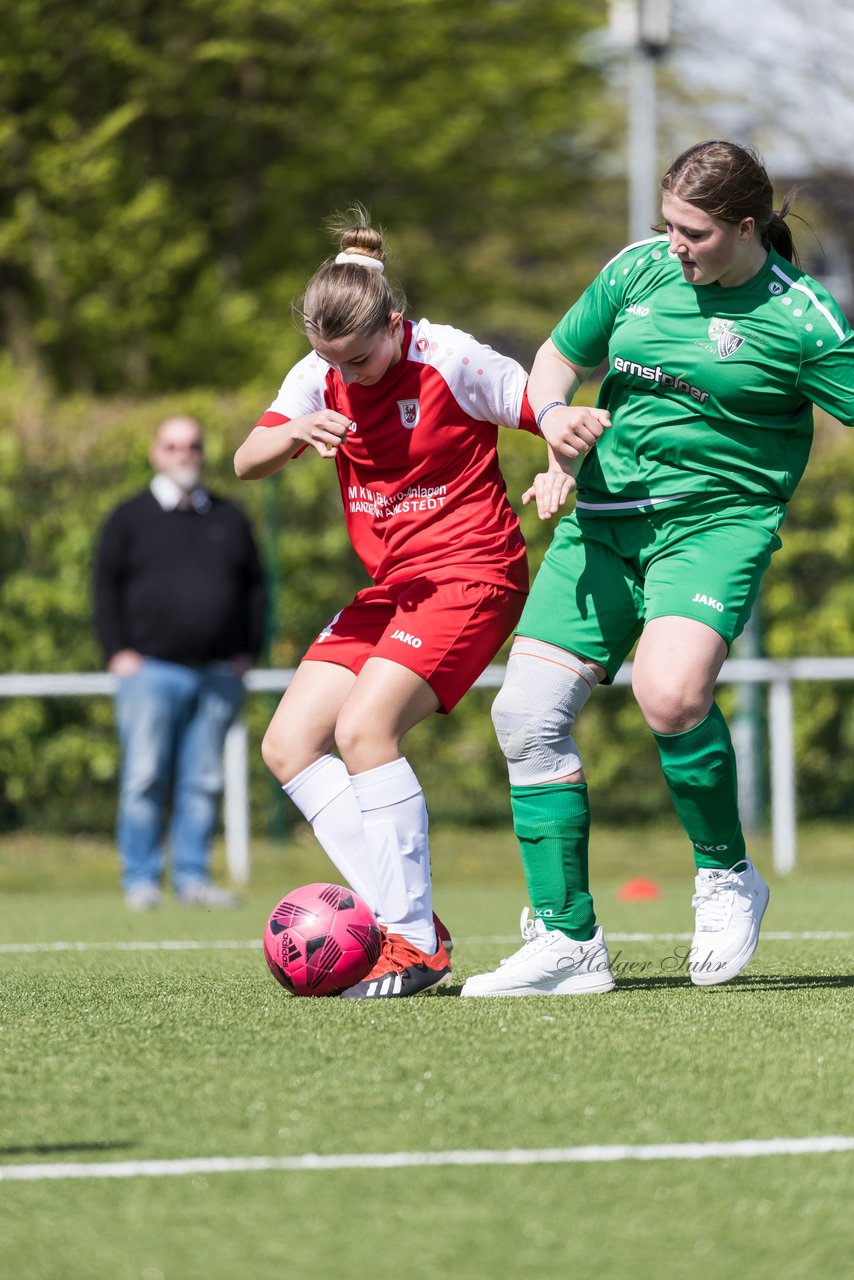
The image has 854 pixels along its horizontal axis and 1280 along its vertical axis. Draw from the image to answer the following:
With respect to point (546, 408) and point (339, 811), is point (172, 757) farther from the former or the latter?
point (546, 408)

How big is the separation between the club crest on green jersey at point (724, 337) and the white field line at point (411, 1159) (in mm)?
2275

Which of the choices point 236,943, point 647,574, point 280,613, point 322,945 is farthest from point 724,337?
point 280,613

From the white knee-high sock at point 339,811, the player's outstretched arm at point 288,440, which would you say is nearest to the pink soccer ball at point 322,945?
the white knee-high sock at point 339,811

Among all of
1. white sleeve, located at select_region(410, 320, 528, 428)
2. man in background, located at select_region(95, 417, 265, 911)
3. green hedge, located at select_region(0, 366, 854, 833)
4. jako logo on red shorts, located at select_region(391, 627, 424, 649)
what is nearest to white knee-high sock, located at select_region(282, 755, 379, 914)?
jako logo on red shorts, located at select_region(391, 627, 424, 649)

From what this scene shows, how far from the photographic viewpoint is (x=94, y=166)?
751 inches

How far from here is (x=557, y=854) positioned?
4.90m

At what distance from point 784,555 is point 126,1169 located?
→ 937 centimetres

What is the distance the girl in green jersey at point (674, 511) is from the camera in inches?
186

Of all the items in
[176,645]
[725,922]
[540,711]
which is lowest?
[725,922]

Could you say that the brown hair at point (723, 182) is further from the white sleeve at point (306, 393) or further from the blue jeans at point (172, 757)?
the blue jeans at point (172, 757)

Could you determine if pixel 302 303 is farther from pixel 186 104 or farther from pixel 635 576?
pixel 186 104

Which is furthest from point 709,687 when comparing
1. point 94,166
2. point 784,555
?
point 94,166

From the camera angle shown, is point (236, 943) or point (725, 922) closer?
point (725, 922)

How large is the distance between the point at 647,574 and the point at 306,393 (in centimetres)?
111
